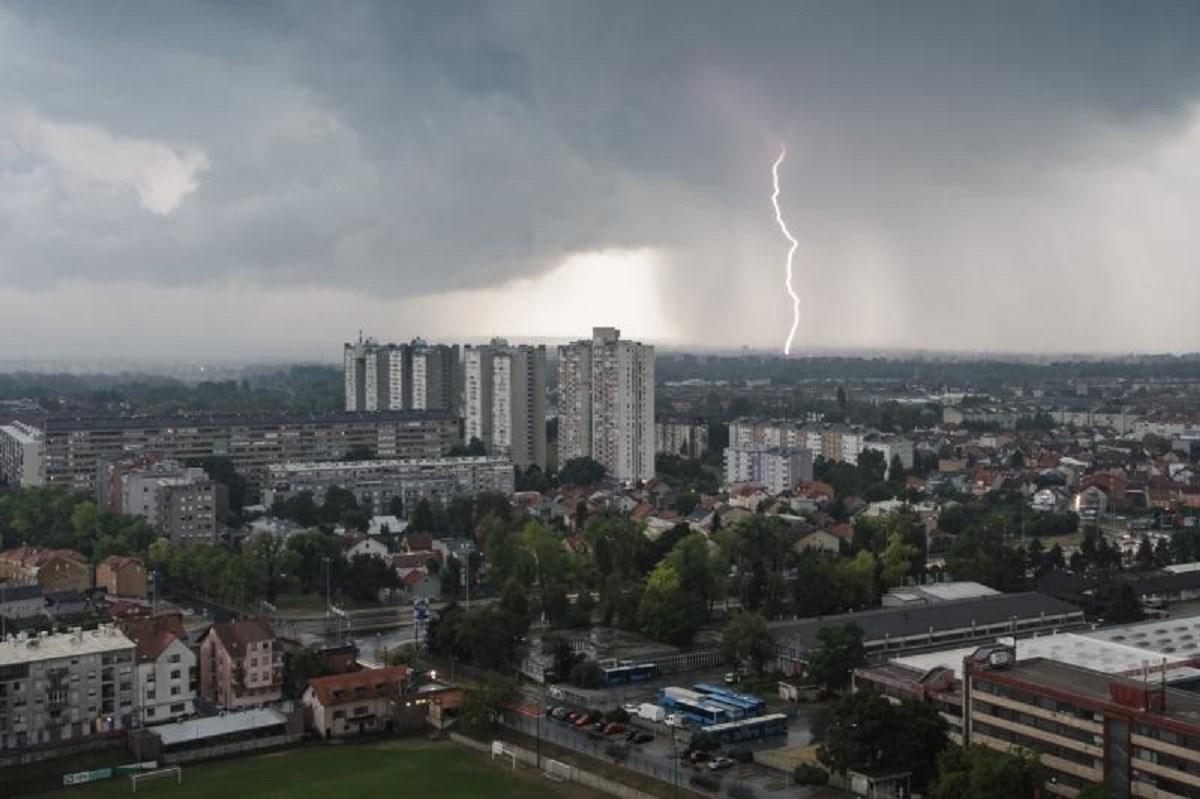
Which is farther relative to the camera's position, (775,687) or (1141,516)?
(1141,516)

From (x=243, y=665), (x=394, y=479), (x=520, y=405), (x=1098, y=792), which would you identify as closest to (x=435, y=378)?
(x=520, y=405)


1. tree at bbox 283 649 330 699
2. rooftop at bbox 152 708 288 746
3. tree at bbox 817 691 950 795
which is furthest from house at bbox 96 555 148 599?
tree at bbox 817 691 950 795

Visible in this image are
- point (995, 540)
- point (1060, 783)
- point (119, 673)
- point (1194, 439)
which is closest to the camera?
point (1060, 783)

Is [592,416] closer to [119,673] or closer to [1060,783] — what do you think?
[119,673]

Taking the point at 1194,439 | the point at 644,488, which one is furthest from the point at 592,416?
the point at 1194,439

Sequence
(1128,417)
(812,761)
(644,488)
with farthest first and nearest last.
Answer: (1128,417) → (644,488) → (812,761)
